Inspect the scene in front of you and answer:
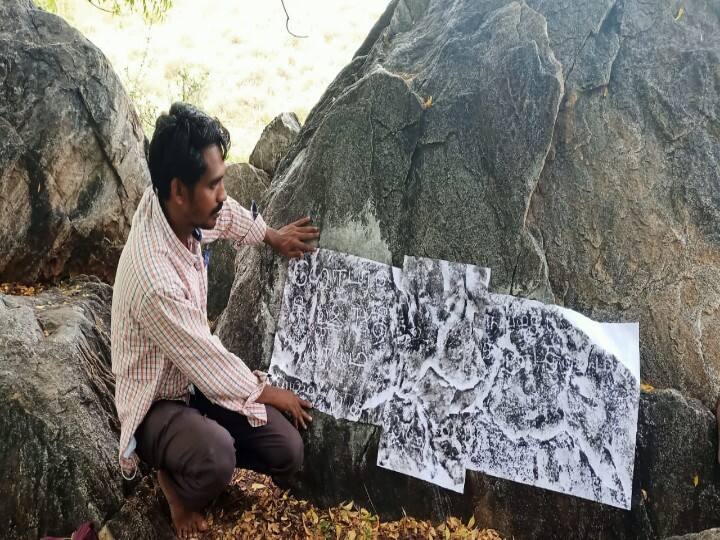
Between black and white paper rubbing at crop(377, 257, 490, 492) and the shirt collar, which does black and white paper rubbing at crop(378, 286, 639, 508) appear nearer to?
black and white paper rubbing at crop(377, 257, 490, 492)

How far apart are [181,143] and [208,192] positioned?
0.24 metres

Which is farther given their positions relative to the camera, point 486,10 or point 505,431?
point 486,10

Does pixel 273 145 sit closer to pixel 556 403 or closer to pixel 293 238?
pixel 293 238

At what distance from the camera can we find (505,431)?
298 cm

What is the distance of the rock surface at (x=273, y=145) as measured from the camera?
654 cm

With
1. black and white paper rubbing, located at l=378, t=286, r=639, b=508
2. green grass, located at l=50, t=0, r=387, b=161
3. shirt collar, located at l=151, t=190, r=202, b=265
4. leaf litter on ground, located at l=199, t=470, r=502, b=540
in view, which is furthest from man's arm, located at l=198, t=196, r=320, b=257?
green grass, located at l=50, t=0, r=387, b=161

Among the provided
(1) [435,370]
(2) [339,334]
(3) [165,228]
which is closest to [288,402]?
(2) [339,334]

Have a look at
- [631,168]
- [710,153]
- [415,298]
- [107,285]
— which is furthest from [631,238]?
[107,285]

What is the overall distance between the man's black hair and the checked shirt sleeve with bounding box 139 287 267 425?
49 cm

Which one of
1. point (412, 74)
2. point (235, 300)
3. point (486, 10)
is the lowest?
point (235, 300)

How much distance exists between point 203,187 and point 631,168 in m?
2.19

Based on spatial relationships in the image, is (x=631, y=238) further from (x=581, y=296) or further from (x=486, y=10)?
(x=486, y=10)

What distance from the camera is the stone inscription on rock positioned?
2877mm

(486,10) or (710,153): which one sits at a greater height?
(486,10)
